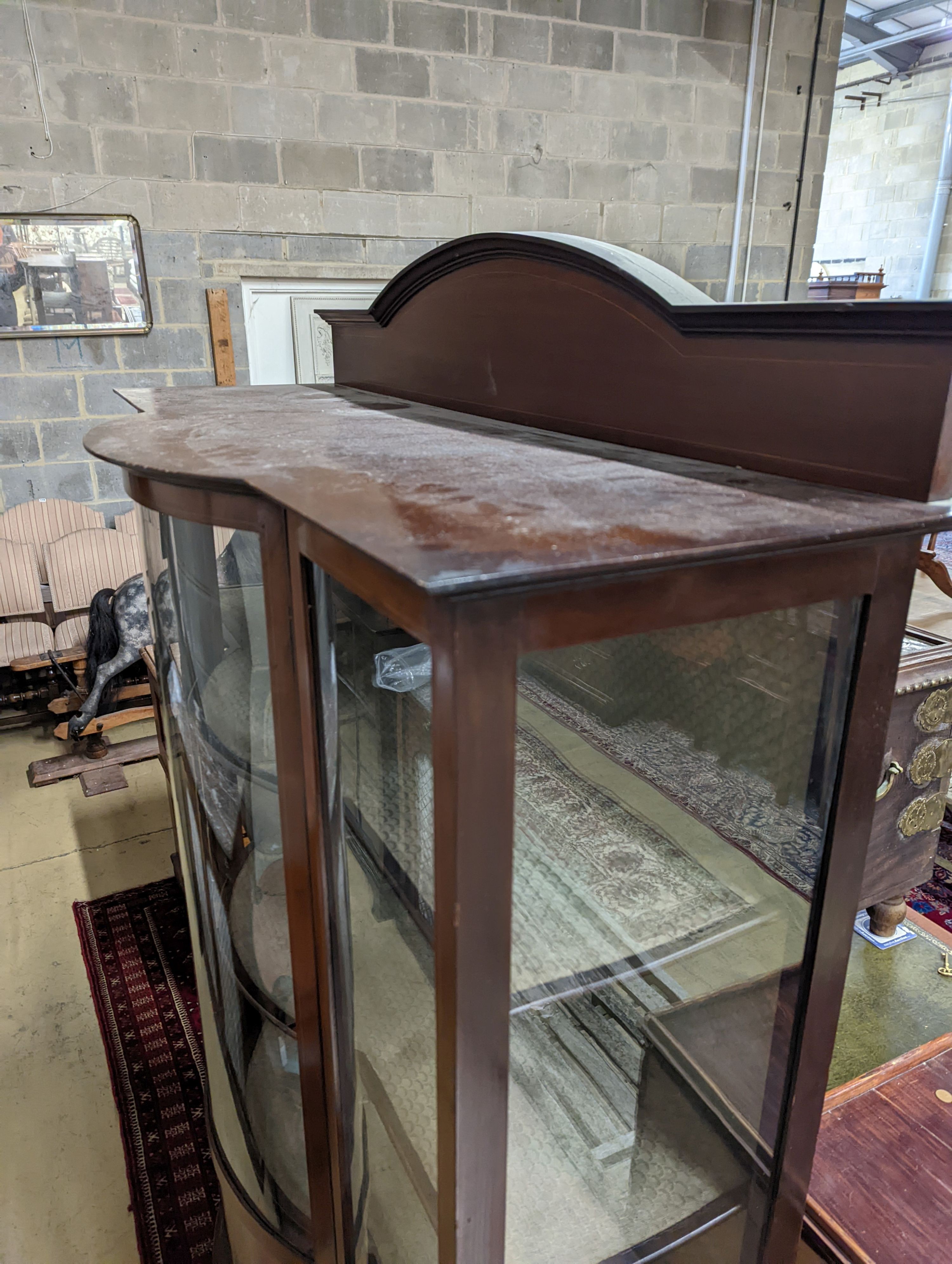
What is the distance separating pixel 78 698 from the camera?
12.4 feet

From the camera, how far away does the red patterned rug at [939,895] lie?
2639 millimetres

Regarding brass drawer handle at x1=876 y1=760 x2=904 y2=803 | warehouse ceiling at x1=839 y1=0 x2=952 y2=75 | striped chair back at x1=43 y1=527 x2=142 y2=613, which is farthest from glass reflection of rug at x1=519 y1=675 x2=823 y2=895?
warehouse ceiling at x1=839 y1=0 x2=952 y2=75

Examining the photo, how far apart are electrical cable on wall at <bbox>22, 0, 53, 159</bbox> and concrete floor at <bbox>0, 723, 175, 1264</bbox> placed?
251 cm

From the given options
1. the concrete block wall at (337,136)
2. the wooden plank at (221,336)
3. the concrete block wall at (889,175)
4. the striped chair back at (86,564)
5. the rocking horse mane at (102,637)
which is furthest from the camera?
the concrete block wall at (889,175)

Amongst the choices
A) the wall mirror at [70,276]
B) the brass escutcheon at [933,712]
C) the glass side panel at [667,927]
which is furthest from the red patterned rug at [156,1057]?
the wall mirror at [70,276]

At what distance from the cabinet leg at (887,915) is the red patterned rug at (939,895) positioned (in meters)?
0.62

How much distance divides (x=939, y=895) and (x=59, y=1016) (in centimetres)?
266

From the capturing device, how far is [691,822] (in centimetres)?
96

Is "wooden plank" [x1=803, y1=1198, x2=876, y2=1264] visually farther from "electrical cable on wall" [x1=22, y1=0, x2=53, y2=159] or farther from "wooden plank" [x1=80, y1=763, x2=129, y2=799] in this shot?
"electrical cable on wall" [x1=22, y1=0, x2=53, y2=159]

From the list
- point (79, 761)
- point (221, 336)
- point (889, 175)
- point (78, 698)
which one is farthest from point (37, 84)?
point (889, 175)

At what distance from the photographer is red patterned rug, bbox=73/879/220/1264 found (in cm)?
177

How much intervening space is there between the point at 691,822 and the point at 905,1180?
2.52 feet

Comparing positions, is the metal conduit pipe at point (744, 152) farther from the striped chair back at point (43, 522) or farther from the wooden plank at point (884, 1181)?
the wooden plank at point (884, 1181)

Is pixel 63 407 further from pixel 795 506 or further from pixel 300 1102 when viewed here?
pixel 795 506
